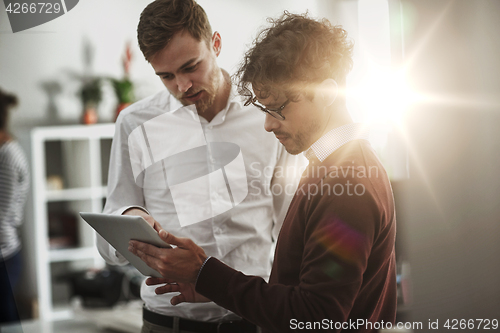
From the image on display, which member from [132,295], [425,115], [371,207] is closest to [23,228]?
[132,295]

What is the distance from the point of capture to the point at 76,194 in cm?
360

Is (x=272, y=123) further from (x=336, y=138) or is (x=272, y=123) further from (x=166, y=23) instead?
(x=166, y=23)

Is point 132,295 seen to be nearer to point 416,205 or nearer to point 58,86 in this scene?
point 58,86

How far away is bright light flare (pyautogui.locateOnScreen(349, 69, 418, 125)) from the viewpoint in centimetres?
136

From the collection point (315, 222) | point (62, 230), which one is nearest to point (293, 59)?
point (315, 222)

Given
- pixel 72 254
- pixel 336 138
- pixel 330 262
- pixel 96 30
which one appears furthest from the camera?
pixel 72 254

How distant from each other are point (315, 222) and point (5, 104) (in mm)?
1119

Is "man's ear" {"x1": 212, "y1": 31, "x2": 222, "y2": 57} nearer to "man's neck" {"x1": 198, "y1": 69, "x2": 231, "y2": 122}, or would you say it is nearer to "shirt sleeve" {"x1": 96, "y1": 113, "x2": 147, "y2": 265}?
"man's neck" {"x1": 198, "y1": 69, "x2": 231, "y2": 122}

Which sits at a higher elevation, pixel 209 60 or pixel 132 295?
pixel 209 60

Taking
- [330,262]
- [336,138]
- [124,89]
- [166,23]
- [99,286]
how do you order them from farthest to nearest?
[124,89], [99,286], [166,23], [336,138], [330,262]

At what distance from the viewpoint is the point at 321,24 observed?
957mm

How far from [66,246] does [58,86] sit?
1.39 meters

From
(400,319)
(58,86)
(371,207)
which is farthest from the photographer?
(58,86)

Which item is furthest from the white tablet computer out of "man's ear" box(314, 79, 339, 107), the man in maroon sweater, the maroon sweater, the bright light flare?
the bright light flare
